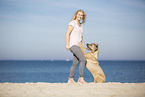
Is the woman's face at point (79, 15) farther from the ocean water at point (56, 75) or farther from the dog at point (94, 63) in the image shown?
the ocean water at point (56, 75)

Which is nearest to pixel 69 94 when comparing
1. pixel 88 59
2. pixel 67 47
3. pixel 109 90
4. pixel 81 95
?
pixel 81 95

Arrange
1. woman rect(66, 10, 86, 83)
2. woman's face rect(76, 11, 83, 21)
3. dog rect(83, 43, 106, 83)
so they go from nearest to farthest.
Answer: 1. woman rect(66, 10, 86, 83)
2. woman's face rect(76, 11, 83, 21)
3. dog rect(83, 43, 106, 83)

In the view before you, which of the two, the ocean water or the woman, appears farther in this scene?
the ocean water

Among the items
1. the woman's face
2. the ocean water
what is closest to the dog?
the woman's face

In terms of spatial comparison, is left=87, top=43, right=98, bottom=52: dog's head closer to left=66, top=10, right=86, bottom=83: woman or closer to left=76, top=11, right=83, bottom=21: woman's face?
left=66, top=10, right=86, bottom=83: woman

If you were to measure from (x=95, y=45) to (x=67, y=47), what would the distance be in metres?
1.19

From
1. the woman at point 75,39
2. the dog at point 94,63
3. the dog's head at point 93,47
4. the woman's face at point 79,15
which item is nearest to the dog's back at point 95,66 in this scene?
the dog at point 94,63

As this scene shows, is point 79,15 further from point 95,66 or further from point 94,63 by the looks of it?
point 95,66

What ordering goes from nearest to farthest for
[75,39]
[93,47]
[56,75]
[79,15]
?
1. [75,39]
2. [79,15]
3. [93,47]
4. [56,75]

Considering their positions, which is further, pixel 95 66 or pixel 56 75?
pixel 56 75

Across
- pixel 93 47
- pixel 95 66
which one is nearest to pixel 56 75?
pixel 95 66

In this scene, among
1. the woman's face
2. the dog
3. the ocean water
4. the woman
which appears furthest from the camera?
the ocean water

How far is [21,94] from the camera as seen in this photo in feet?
14.7

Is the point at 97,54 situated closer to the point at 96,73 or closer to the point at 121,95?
the point at 96,73
